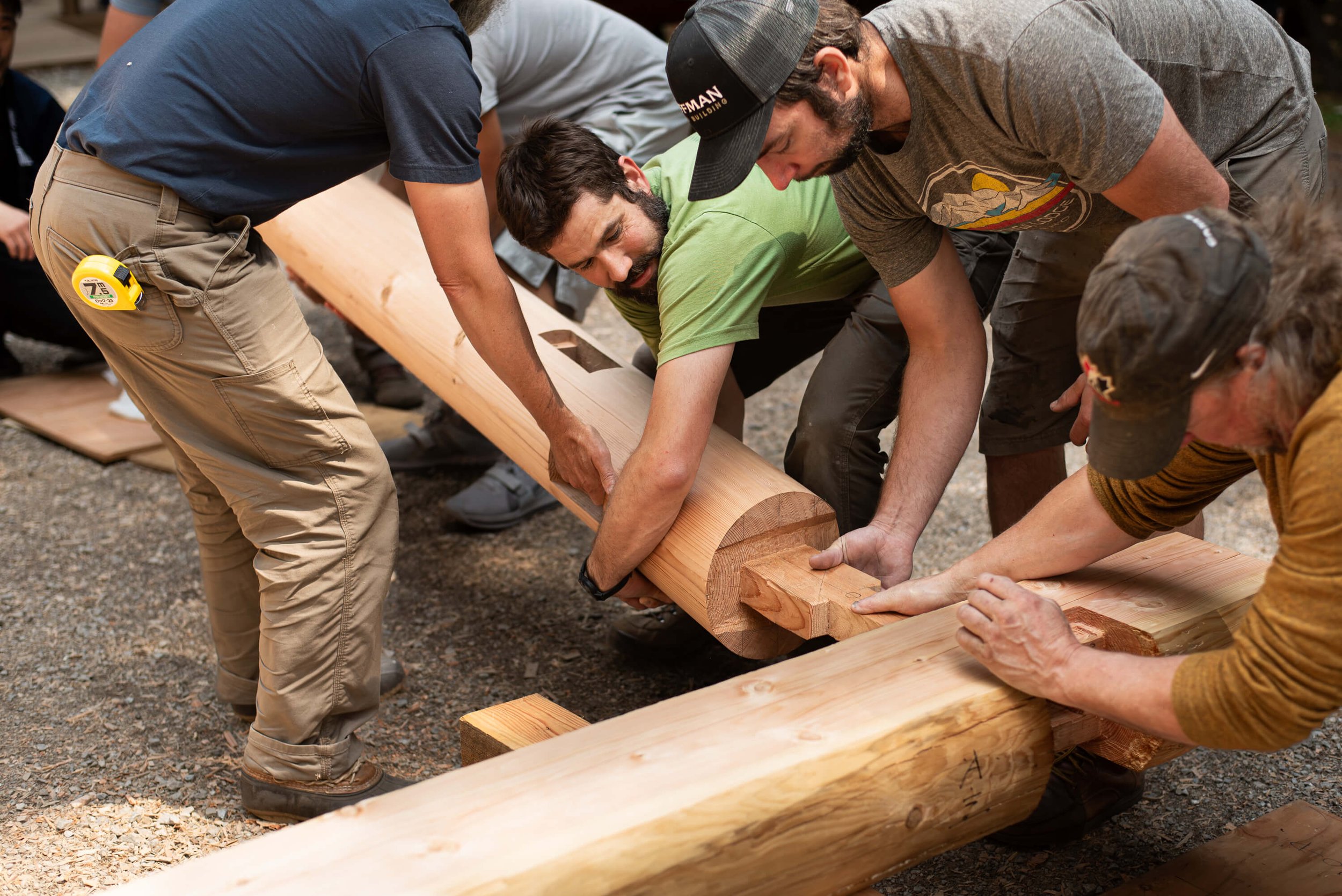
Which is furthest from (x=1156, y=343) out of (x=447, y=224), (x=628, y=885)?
(x=447, y=224)

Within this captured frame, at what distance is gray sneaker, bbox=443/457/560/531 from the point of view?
12.4ft

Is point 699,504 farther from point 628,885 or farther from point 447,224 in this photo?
point 628,885

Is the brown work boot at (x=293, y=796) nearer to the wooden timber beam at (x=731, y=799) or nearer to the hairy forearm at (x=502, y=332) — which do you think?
the hairy forearm at (x=502, y=332)

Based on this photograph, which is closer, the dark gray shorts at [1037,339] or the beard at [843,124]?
the beard at [843,124]

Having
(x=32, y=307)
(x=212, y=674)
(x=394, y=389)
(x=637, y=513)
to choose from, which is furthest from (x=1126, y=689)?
(x=32, y=307)

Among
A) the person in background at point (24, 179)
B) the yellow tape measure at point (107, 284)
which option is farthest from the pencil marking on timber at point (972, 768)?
the person in background at point (24, 179)

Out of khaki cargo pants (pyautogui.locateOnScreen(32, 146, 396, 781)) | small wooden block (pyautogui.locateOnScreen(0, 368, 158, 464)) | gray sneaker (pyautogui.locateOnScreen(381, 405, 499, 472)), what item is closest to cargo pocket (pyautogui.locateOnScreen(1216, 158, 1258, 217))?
khaki cargo pants (pyautogui.locateOnScreen(32, 146, 396, 781))

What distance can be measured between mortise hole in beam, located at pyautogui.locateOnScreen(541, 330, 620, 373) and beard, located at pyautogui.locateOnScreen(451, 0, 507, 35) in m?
0.87

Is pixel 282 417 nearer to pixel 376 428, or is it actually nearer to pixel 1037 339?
pixel 1037 339

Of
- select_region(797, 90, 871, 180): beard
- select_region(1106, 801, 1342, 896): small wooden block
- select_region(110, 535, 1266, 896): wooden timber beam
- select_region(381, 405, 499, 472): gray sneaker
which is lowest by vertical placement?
select_region(381, 405, 499, 472): gray sneaker

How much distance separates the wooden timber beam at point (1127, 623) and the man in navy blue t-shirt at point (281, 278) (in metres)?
0.61

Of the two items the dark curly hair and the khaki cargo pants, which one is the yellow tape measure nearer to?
the khaki cargo pants

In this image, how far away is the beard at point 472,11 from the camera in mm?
2254

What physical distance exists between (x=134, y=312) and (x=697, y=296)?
1091 mm
